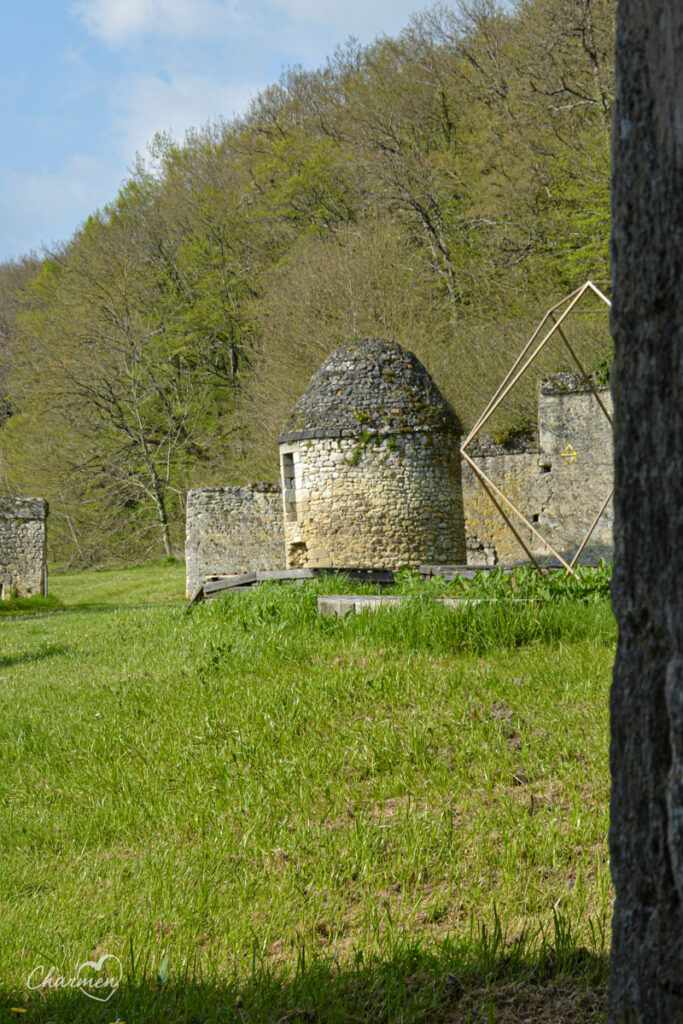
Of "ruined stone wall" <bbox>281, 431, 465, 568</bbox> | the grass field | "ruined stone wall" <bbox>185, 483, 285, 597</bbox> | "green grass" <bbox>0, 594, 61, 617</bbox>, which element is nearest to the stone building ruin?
"ruined stone wall" <bbox>281, 431, 465, 568</bbox>

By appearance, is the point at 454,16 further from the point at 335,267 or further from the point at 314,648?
the point at 314,648

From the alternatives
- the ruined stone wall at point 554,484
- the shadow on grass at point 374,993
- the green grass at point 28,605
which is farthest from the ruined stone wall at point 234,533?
the shadow on grass at point 374,993

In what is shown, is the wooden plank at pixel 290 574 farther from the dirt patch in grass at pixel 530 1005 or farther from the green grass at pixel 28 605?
the green grass at pixel 28 605

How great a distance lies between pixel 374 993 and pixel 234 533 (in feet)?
64.8

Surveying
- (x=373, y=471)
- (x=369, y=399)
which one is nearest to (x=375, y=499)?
(x=373, y=471)

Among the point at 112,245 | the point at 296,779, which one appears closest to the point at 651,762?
the point at 296,779

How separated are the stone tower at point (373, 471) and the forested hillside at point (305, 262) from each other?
9.21 m

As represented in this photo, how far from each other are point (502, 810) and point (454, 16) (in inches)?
1251

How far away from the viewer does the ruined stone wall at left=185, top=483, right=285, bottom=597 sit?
22.2 m

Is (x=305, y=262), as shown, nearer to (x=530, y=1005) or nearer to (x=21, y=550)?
(x=21, y=550)

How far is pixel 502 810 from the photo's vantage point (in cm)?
407

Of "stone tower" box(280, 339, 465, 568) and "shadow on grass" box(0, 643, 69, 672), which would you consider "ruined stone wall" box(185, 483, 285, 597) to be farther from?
"shadow on grass" box(0, 643, 69, 672)

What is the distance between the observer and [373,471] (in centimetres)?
1365

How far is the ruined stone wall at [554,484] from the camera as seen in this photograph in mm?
20328
